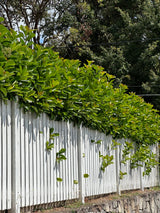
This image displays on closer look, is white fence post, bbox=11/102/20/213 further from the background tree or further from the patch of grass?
the background tree

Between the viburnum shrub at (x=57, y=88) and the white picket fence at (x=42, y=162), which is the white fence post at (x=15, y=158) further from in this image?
the viburnum shrub at (x=57, y=88)

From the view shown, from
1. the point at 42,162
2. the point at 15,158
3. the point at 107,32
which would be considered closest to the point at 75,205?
the point at 42,162

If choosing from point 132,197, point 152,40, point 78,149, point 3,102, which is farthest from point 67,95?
point 152,40

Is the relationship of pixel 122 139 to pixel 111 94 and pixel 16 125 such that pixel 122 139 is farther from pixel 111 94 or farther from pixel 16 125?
pixel 16 125

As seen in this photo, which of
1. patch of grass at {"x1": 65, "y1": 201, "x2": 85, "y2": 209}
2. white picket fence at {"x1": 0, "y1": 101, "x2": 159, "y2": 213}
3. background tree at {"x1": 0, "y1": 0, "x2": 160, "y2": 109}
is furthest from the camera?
background tree at {"x1": 0, "y1": 0, "x2": 160, "y2": 109}

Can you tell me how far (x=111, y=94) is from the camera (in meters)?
8.46

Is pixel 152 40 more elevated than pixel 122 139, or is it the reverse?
pixel 152 40

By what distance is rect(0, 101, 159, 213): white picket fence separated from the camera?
5.09 m

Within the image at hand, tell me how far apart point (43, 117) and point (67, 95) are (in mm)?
683

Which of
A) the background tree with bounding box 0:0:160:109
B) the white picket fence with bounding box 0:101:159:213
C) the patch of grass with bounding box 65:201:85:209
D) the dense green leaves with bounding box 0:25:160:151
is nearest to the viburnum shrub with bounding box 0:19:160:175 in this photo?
the dense green leaves with bounding box 0:25:160:151

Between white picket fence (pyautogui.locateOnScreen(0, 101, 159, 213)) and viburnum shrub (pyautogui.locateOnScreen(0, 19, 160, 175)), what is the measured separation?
20 centimetres

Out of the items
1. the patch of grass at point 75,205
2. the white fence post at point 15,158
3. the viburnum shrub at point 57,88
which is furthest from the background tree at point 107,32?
the white fence post at point 15,158

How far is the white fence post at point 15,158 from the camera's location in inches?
201

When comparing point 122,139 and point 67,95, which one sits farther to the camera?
point 122,139
